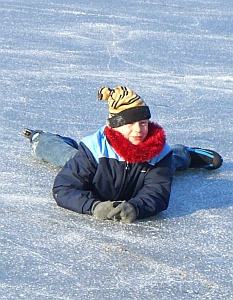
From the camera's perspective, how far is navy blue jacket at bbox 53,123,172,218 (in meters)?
3.33

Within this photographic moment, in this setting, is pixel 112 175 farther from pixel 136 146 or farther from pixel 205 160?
pixel 205 160

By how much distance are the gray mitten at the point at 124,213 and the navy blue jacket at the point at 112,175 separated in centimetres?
10

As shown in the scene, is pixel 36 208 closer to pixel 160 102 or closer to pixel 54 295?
pixel 54 295

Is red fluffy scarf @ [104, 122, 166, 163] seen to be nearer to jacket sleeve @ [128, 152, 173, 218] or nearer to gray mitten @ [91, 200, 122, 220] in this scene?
jacket sleeve @ [128, 152, 173, 218]

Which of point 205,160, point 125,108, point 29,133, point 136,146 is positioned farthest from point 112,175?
point 29,133

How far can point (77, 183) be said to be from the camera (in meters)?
3.35

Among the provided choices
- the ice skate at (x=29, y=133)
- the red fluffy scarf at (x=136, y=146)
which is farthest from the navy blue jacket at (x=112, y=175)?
the ice skate at (x=29, y=133)

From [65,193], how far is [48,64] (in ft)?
8.75

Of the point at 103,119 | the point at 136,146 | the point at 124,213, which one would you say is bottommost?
the point at 103,119

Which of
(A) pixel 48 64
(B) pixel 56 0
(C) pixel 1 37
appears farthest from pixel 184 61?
(B) pixel 56 0

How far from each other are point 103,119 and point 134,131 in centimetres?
140

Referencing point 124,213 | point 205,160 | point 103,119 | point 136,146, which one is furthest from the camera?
point 103,119

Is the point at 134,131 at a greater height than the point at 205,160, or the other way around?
the point at 134,131

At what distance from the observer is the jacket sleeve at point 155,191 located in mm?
3271
